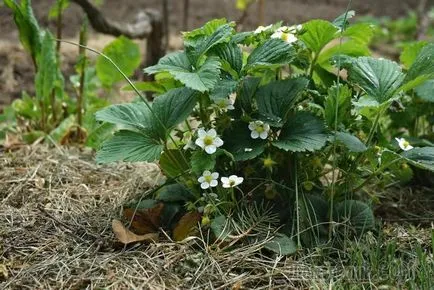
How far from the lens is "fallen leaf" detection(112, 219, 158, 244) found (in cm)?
164

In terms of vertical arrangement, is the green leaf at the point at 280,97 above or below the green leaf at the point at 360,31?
below

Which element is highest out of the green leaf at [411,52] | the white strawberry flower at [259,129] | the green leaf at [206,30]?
the green leaf at [206,30]

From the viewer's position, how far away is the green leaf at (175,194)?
5.85ft

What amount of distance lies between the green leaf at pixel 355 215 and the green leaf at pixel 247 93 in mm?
363

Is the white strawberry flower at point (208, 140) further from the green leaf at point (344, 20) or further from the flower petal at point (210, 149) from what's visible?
the green leaf at point (344, 20)

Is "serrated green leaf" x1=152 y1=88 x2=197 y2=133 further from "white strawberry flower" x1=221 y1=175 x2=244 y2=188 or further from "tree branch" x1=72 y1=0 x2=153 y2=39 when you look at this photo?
"tree branch" x1=72 y1=0 x2=153 y2=39

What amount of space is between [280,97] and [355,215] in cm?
38

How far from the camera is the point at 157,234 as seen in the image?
1.68 metres

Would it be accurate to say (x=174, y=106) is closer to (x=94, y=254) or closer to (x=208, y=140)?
(x=208, y=140)

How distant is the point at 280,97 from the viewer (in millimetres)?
1683

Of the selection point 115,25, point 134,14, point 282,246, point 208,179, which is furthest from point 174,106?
point 134,14

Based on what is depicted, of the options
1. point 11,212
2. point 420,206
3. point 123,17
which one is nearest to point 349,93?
point 420,206

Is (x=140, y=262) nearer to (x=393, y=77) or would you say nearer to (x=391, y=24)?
(x=393, y=77)

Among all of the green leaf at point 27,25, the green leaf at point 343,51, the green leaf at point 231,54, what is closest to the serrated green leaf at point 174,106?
the green leaf at point 231,54
